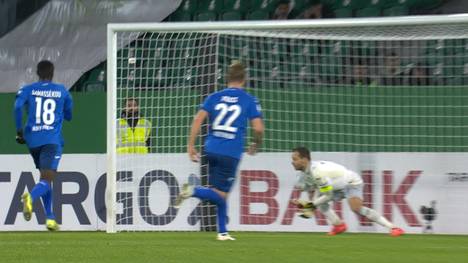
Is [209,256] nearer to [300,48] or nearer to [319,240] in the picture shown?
[319,240]

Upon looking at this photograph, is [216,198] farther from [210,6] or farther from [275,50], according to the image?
[210,6]

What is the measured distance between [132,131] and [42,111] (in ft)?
6.90

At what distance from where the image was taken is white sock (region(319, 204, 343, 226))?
12289 mm

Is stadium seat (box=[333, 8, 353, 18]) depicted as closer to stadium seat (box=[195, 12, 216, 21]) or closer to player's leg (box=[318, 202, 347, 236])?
A: stadium seat (box=[195, 12, 216, 21])

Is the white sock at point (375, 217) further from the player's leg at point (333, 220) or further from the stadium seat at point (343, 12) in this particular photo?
the stadium seat at point (343, 12)

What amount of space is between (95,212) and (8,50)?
13.4 feet

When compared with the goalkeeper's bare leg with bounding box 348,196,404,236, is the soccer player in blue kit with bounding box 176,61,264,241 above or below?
above

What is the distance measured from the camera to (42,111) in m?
11.4

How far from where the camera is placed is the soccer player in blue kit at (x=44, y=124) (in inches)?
444

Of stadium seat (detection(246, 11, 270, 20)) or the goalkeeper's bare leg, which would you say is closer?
the goalkeeper's bare leg

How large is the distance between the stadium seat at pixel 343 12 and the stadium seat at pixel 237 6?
1542 mm

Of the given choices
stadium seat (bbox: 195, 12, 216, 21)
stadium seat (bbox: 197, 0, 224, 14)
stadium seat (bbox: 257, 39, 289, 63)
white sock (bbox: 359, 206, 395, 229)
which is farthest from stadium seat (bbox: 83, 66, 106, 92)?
white sock (bbox: 359, 206, 395, 229)

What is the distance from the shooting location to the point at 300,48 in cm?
1402

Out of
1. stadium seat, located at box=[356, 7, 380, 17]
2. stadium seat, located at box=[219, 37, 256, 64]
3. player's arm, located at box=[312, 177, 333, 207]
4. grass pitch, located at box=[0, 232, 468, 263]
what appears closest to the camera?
grass pitch, located at box=[0, 232, 468, 263]
